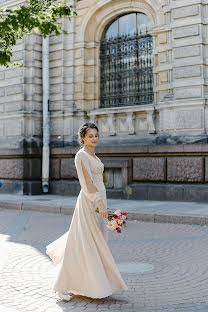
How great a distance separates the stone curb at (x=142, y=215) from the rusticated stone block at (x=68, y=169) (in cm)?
264

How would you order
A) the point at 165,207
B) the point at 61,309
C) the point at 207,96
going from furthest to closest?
the point at 207,96, the point at 165,207, the point at 61,309

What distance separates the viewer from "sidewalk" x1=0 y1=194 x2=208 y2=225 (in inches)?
344

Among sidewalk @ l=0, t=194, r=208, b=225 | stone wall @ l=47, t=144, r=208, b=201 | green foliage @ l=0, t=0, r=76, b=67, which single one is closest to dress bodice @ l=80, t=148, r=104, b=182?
green foliage @ l=0, t=0, r=76, b=67

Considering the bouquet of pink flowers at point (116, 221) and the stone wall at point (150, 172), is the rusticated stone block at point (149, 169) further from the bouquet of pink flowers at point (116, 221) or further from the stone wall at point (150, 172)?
the bouquet of pink flowers at point (116, 221)

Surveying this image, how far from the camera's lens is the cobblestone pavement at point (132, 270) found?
Result: 3.85 meters

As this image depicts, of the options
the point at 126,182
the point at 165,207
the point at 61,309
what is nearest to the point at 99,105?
the point at 126,182

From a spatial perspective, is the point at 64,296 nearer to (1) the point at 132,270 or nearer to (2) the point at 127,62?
(1) the point at 132,270

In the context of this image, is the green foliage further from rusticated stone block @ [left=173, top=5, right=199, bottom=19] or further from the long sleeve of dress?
rusticated stone block @ [left=173, top=5, right=199, bottom=19]

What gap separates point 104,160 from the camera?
13.3 meters

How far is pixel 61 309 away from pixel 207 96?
893cm

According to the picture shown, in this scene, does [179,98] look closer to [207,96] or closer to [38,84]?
[207,96]

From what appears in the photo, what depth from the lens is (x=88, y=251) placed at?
3.88 metres

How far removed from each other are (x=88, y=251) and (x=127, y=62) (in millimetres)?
10830

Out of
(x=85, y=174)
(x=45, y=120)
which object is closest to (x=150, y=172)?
(x=45, y=120)
